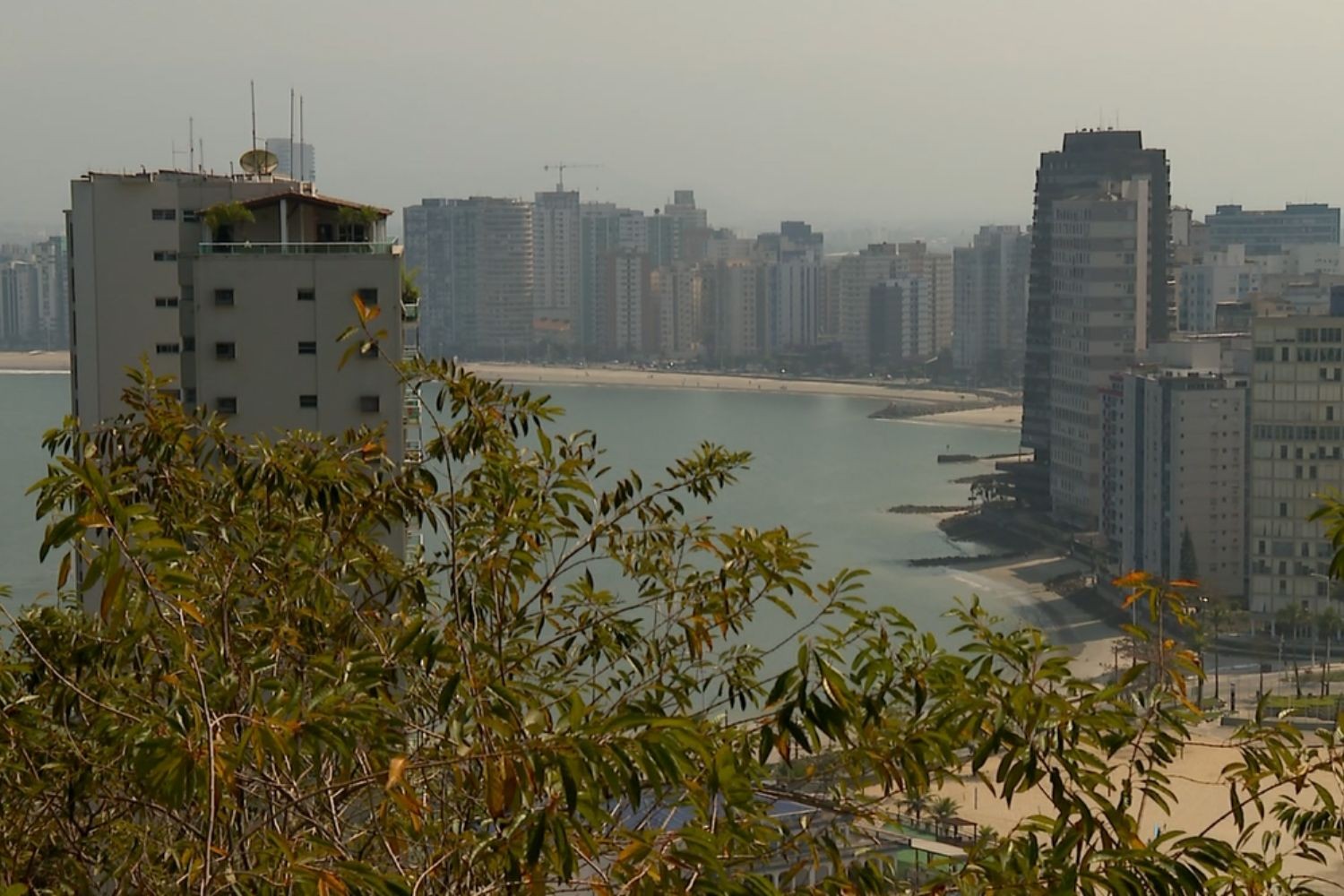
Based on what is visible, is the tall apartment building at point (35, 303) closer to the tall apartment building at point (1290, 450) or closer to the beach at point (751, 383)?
the beach at point (751, 383)

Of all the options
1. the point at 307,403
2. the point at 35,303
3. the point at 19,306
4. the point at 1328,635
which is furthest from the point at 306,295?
the point at 19,306

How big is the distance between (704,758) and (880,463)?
60.8ft

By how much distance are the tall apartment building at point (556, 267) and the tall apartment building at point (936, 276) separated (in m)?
5.39

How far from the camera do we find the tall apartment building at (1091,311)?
50.5ft

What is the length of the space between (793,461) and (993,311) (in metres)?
10.5

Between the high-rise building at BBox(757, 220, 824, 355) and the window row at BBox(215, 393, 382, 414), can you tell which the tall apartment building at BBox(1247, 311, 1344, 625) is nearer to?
the window row at BBox(215, 393, 382, 414)

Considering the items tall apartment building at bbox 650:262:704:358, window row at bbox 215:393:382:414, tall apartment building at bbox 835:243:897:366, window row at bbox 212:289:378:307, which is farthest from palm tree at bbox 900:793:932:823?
tall apartment building at bbox 650:262:704:358

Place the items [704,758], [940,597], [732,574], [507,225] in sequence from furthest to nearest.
A: [507,225] → [940,597] → [732,574] → [704,758]

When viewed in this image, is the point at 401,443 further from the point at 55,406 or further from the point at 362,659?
the point at 55,406

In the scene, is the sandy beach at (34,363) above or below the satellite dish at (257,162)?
below

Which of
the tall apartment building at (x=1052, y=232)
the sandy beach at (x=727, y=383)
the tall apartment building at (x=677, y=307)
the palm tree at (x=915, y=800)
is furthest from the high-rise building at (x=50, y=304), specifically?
the palm tree at (x=915, y=800)

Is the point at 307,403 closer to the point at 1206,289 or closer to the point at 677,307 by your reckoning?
the point at 1206,289

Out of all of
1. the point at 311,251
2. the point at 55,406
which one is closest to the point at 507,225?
the point at 55,406

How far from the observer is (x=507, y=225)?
3334 cm
